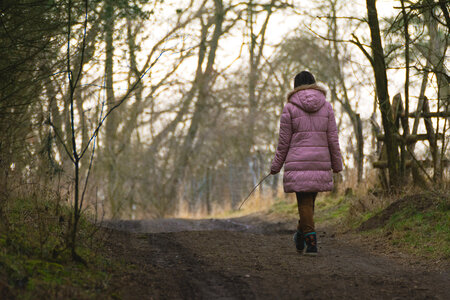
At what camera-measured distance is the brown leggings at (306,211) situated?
598cm

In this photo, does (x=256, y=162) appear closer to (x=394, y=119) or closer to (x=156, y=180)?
(x=156, y=180)

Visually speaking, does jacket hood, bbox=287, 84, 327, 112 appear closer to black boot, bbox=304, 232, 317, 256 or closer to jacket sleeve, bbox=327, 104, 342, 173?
jacket sleeve, bbox=327, 104, 342, 173

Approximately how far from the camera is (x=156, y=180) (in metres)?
24.6

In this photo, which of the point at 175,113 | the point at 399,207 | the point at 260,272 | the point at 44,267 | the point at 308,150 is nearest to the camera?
the point at 44,267

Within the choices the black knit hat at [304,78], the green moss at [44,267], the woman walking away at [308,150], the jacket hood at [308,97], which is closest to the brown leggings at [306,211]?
the woman walking away at [308,150]

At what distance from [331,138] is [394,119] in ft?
13.1

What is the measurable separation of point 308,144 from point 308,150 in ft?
0.23

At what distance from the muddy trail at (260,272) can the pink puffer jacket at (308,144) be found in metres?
0.89

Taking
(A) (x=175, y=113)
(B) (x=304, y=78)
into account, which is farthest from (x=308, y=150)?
(A) (x=175, y=113)

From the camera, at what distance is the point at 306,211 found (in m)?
6.00

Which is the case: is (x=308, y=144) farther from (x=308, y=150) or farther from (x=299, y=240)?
(x=299, y=240)

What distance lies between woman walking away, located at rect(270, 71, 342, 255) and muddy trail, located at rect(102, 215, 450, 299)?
699mm

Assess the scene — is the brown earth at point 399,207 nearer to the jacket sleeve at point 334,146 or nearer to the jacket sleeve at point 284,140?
the jacket sleeve at point 334,146

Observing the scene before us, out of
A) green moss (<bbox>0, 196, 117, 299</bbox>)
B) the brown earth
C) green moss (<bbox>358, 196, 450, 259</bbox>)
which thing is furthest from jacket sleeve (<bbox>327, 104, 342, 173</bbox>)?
green moss (<bbox>0, 196, 117, 299</bbox>)
